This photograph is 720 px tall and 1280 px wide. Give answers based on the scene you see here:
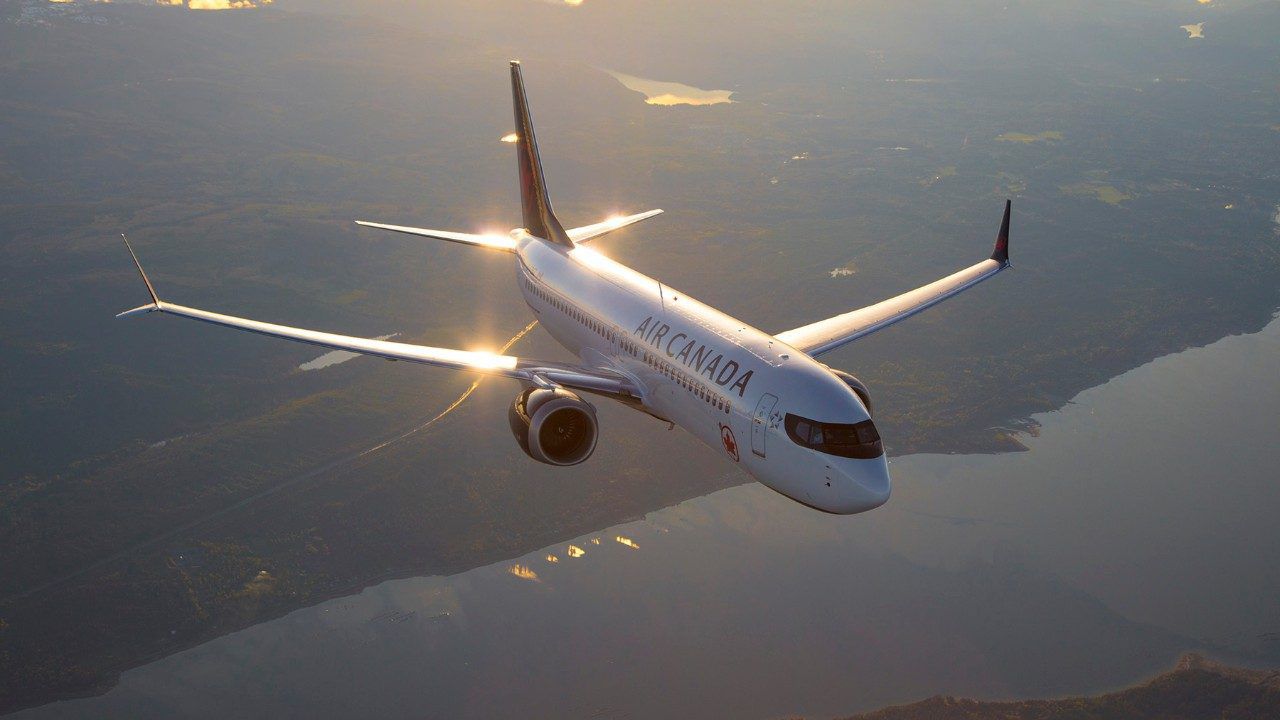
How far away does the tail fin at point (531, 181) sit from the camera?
65.9 metres

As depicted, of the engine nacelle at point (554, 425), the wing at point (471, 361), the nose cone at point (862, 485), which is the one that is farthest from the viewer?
the wing at point (471, 361)

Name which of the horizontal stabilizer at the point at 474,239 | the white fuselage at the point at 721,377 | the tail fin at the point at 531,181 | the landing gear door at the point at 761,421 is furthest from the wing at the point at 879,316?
the horizontal stabilizer at the point at 474,239

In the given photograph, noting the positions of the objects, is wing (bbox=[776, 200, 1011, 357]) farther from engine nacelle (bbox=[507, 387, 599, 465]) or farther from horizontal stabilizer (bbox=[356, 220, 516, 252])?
horizontal stabilizer (bbox=[356, 220, 516, 252])

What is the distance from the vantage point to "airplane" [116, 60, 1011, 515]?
39.1 metres

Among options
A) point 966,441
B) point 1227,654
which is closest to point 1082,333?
point 966,441

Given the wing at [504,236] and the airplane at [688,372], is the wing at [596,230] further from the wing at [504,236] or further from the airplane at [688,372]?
the airplane at [688,372]

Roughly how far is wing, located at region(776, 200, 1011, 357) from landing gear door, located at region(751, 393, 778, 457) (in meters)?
9.81

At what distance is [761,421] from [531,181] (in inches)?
1286

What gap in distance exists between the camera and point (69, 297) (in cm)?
16025

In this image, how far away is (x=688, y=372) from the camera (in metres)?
45.5

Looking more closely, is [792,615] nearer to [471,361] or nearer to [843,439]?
[471,361]

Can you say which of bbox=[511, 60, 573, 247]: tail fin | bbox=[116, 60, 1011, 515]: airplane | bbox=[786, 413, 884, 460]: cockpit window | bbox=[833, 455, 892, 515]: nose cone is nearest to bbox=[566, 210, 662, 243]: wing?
bbox=[511, 60, 573, 247]: tail fin

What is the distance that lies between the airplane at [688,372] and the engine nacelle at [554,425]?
0.22 ft

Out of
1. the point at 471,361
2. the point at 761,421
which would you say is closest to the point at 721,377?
the point at 761,421
